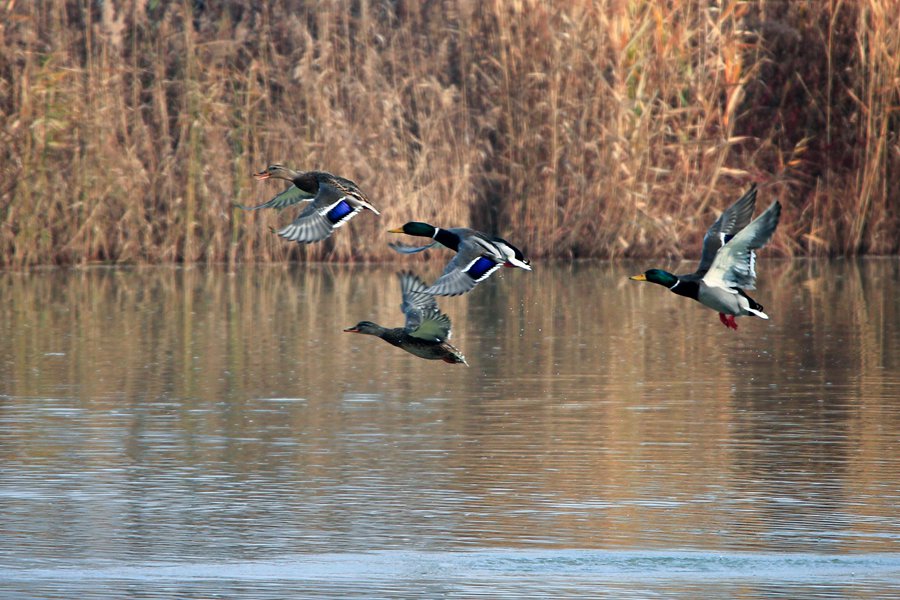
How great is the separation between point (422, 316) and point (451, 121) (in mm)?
12519

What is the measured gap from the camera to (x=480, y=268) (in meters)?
9.96

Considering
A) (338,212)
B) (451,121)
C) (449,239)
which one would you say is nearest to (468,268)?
(449,239)

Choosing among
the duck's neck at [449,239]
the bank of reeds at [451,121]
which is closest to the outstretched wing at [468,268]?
the duck's neck at [449,239]

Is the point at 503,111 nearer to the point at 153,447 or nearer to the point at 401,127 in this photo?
the point at 401,127

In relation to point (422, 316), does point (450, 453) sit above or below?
below

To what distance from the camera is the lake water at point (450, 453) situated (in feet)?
26.7

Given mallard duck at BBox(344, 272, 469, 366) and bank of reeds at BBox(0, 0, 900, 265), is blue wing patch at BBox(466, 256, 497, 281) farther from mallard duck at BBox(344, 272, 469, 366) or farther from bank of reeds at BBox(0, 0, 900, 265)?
bank of reeds at BBox(0, 0, 900, 265)

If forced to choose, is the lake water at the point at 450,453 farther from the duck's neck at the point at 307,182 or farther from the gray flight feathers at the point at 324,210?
the duck's neck at the point at 307,182

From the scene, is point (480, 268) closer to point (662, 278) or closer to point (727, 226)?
point (662, 278)

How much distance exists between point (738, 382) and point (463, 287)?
4901 millimetres

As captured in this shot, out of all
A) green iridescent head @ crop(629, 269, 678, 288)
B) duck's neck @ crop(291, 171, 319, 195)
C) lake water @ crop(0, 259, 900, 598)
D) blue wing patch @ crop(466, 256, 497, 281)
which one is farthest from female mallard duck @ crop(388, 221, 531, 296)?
lake water @ crop(0, 259, 900, 598)

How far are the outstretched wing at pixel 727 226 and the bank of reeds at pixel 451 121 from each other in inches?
451

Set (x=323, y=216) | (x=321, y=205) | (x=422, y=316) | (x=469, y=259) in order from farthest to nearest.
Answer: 1. (x=422, y=316)
2. (x=321, y=205)
3. (x=323, y=216)
4. (x=469, y=259)

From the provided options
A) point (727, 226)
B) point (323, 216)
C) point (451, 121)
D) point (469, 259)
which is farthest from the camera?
point (451, 121)
